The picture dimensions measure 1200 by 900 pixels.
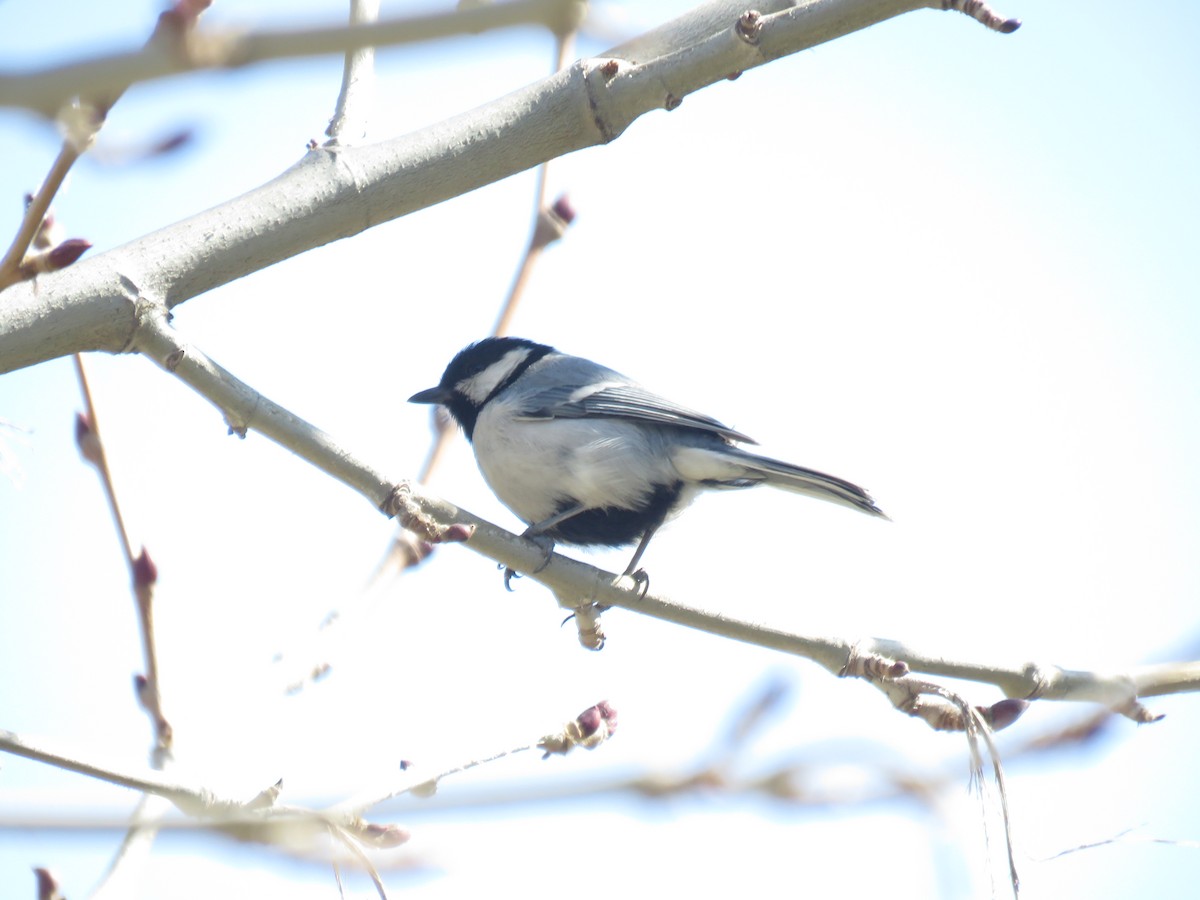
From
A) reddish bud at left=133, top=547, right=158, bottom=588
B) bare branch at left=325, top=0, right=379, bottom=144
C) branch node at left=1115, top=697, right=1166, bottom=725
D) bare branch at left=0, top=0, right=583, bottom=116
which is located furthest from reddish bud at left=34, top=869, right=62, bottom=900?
branch node at left=1115, top=697, right=1166, bottom=725

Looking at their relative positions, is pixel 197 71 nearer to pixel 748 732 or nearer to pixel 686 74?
pixel 748 732

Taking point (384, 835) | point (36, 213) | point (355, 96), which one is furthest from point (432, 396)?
point (36, 213)

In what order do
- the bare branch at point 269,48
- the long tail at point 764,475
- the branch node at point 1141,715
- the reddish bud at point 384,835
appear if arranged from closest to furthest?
the bare branch at point 269,48
the reddish bud at point 384,835
the branch node at point 1141,715
the long tail at point 764,475

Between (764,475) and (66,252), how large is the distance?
3.03 m

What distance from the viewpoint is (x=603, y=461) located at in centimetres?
448

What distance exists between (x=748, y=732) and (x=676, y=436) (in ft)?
10.4

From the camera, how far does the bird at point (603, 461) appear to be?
4.47 metres

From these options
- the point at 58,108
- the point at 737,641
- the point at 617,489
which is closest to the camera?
the point at 58,108

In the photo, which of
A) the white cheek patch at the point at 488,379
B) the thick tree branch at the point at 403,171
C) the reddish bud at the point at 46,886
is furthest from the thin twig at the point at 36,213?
the white cheek patch at the point at 488,379

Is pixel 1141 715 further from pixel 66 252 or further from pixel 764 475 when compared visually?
pixel 66 252

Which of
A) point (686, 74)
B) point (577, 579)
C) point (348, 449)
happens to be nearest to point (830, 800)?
point (348, 449)

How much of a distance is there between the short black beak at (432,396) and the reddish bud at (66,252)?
12.1ft

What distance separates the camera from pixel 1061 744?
1.65 m

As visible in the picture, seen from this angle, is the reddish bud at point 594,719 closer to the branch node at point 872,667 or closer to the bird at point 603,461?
the branch node at point 872,667
